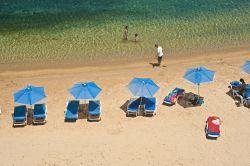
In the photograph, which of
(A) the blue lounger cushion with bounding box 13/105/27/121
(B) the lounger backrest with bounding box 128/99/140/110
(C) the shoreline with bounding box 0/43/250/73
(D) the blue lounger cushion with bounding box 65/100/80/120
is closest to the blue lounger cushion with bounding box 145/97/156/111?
(B) the lounger backrest with bounding box 128/99/140/110

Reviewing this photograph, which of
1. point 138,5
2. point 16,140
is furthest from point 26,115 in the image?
point 138,5

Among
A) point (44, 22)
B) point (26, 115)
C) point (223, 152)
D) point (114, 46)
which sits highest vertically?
point (44, 22)

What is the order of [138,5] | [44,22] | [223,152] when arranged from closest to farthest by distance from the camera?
[223,152] → [44,22] → [138,5]

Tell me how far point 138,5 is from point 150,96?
725 inches

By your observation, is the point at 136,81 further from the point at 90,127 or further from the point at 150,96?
the point at 90,127

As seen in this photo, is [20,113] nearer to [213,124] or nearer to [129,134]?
[129,134]

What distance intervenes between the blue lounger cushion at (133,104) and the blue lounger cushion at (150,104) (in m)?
0.44

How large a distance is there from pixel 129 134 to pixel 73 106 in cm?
335

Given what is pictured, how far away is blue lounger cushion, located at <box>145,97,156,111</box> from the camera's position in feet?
60.5

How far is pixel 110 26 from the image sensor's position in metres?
30.5

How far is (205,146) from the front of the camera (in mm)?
16297

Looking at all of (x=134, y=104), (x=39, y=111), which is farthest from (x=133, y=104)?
(x=39, y=111)

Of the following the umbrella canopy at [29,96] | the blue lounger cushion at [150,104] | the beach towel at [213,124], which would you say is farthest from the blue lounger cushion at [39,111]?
the beach towel at [213,124]

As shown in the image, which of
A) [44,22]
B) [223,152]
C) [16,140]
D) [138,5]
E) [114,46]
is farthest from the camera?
[138,5]
